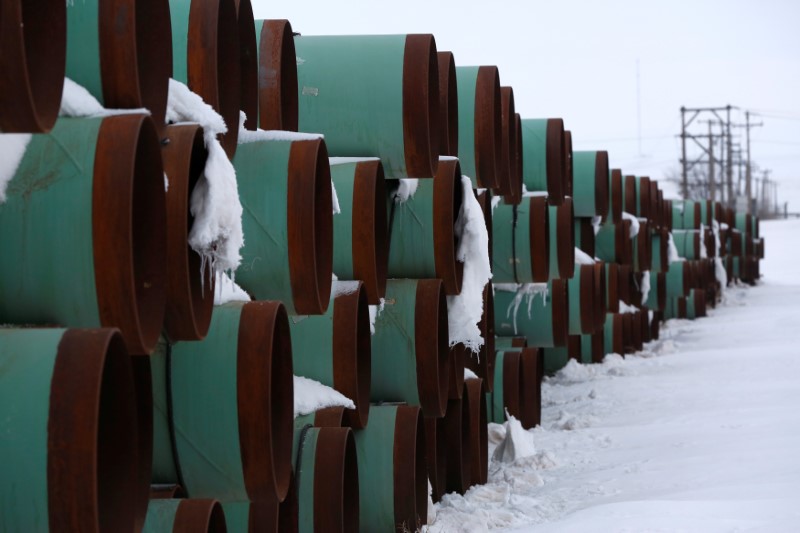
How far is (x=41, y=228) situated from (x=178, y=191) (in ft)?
1.59

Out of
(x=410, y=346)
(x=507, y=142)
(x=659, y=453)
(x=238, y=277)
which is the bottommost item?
(x=659, y=453)

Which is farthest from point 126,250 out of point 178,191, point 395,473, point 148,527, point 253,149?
point 395,473

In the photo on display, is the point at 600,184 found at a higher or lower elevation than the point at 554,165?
lower

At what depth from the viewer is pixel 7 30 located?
210 cm

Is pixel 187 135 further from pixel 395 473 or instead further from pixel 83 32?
pixel 395 473

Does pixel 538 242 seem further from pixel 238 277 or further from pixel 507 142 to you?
pixel 238 277

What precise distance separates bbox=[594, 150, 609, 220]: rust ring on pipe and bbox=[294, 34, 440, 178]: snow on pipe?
5862 mm

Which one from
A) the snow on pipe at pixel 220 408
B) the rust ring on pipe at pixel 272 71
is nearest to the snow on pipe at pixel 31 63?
the snow on pipe at pixel 220 408

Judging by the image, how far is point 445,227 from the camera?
18.0 ft

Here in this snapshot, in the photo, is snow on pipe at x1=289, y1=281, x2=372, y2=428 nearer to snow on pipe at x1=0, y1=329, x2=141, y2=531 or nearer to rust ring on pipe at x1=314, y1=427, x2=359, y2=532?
rust ring on pipe at x1=314, y1=427, x2=359, y2=532

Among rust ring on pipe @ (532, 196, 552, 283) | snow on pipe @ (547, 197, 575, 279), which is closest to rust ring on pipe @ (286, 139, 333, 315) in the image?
rust ring on pipe @ (532, 196, 552, 283)

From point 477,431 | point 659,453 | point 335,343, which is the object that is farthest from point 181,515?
point 659,453

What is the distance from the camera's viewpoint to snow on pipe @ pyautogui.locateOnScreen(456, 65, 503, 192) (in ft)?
21.0

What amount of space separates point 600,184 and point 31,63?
29.0ft
